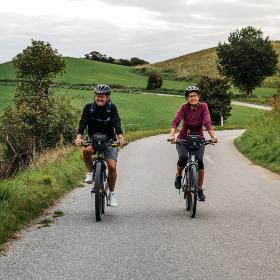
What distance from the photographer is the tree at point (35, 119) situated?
22.1 metres

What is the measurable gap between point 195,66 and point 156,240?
378 feet

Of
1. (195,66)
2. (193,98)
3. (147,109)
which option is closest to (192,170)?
(193,98)

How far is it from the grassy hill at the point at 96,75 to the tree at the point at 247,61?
17712mm

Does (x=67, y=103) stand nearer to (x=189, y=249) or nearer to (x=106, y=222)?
(x=106, y=222)

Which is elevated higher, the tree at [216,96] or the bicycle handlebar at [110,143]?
the bicycle handlebar at [110,143]

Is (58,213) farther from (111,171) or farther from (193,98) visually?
(193,98)

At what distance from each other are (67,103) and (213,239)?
22.1 meters

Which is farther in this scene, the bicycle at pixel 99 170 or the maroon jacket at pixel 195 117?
the maroon jacket at pixel 195 117

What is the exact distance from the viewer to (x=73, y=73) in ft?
371

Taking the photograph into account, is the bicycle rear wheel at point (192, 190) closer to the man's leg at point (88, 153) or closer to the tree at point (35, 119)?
the man's leg at point (88, 153)

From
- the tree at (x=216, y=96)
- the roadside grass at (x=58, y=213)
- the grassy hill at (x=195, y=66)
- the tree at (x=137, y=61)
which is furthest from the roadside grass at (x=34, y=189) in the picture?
the tree at (x=137, y=61)

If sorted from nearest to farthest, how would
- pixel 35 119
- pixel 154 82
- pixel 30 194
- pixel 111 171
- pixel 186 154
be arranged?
pixel 111 171 → pixel 186 154 → pixel 30 194 → pixel 35 119 → pixel 154 82

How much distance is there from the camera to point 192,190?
884cm

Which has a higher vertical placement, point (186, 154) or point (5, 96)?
point (186, 154)
